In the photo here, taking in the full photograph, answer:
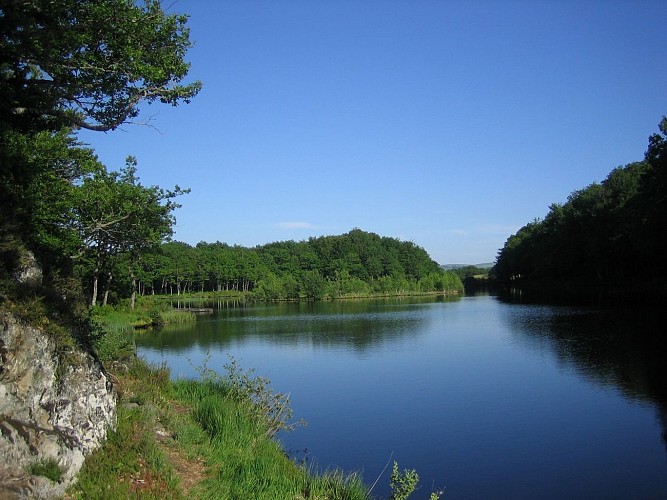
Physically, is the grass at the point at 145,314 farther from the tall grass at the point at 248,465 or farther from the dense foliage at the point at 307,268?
the tall grass at the point at 248,465

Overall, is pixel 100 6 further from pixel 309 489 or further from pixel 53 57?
pixel 309 489

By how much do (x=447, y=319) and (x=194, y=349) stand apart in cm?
2639

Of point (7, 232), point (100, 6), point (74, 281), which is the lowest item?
point (74, 281)

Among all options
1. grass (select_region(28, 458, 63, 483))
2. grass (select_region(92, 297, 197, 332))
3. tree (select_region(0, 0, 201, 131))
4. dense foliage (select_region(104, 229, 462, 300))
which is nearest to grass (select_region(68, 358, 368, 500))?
grass (select_region(28, 458, 63, 483))

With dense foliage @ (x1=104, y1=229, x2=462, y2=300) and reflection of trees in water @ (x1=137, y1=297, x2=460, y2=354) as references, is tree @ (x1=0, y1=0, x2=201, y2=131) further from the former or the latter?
dense foliage @ (x1=104, y1=229, x2=462, y2=300)

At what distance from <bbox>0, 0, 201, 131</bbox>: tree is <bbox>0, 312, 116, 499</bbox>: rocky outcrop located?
4151mm

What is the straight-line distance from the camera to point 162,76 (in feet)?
28.0

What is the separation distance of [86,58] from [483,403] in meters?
14.8

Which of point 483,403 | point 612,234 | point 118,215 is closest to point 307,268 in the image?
point 612,234

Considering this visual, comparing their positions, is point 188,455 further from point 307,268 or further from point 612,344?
point 307,268

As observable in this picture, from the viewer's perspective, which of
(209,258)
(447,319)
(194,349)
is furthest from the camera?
(209,258)

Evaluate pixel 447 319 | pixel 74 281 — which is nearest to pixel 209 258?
pixel 447 319

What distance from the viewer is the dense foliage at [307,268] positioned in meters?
105

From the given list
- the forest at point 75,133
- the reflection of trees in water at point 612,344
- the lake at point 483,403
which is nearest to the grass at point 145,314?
the forest at point 75,133
